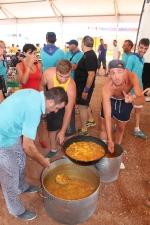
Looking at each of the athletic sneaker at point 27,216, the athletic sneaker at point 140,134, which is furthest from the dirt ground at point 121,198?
the athletic sneaker at point 140,134

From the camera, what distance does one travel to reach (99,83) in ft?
28.1

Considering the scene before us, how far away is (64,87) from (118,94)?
0.72 metres

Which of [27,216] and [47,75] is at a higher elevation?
[47,75]

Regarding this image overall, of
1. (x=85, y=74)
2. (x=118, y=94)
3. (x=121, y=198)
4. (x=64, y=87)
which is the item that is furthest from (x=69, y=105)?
(x=121, y=198)

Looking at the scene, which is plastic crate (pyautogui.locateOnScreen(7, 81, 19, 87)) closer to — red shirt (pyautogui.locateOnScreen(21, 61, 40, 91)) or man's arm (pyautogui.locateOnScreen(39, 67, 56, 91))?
red shirt (pyautogui.locateOnScreen(21, 61, 40, 91))

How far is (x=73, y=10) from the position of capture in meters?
13.2

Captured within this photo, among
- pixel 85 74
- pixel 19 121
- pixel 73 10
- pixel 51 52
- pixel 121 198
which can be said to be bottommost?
pixel 121 198

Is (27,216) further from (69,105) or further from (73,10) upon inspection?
(73,10)

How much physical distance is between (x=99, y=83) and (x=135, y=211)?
266 inches

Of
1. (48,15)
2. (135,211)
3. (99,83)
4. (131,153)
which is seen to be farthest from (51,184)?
(48,15)

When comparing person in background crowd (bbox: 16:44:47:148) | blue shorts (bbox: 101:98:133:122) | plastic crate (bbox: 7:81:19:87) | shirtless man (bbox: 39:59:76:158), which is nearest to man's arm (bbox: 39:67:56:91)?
shirtless man (bbox: 39:59:76:158)

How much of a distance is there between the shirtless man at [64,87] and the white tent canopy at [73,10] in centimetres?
1061

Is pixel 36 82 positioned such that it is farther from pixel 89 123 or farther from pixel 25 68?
pixel 89 123

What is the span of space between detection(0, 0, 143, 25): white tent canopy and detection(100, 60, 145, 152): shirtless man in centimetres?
1042
